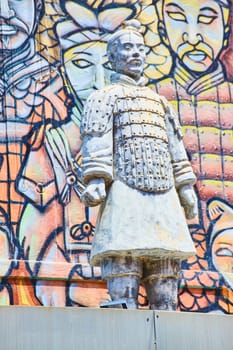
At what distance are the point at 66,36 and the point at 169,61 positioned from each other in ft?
3.30

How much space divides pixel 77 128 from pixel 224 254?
1.73 metres

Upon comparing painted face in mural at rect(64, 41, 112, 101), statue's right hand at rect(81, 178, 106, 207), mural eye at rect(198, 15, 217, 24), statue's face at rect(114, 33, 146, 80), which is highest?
mural eye at rect(198, 15, 217, 24)

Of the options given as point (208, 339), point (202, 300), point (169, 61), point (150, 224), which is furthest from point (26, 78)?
point (208, 339)

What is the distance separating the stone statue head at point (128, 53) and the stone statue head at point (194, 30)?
10.2 feet

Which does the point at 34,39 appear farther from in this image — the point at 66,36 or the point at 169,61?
the point at 169,61

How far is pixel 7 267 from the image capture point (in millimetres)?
10570

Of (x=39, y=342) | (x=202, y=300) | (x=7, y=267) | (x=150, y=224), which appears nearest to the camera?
(x=39, y=342)

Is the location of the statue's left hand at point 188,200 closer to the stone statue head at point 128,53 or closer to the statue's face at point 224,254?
the stone statue head at point 128,53

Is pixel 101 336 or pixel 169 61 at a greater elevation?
pixel 169 61

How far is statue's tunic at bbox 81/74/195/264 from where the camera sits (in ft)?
26.9

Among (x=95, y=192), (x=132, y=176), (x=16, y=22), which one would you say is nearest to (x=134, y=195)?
(x=132, y=176)

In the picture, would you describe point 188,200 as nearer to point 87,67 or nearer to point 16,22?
point 87,67

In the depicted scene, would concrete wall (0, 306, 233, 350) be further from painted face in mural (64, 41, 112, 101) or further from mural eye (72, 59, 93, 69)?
mural eye (72, 59, 93, 69)

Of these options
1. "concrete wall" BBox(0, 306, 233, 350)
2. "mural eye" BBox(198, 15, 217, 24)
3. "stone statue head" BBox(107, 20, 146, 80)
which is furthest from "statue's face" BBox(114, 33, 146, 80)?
"mural eye" BBox(198, 15, 217, 24)
